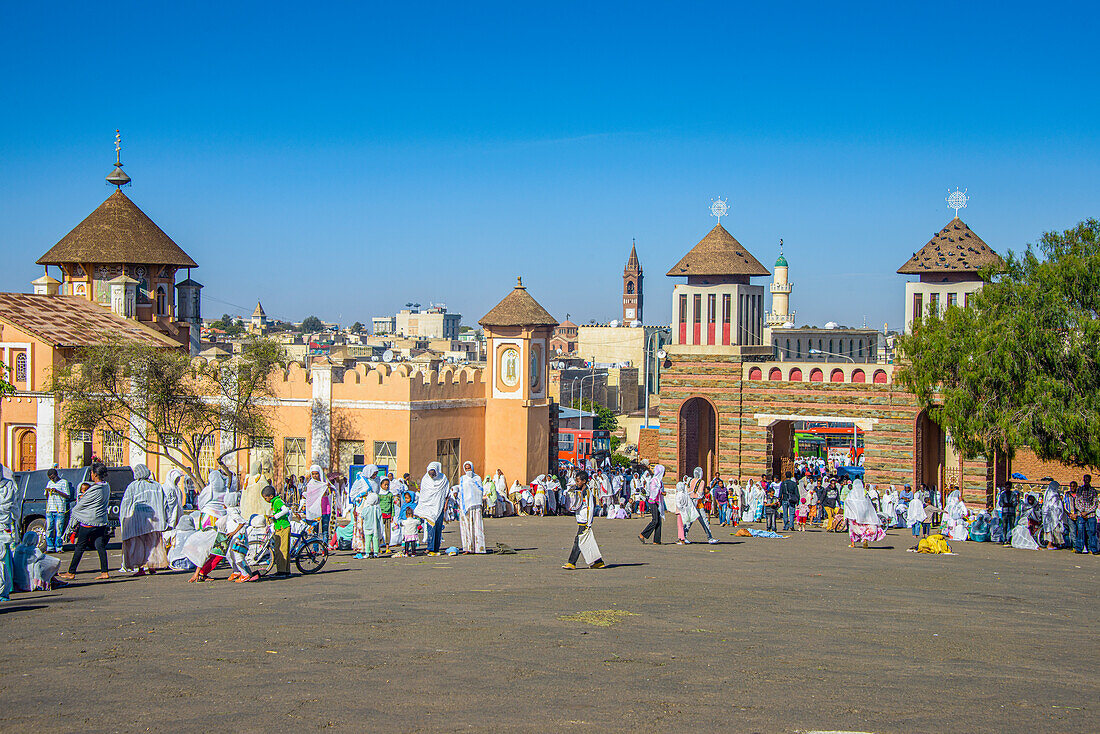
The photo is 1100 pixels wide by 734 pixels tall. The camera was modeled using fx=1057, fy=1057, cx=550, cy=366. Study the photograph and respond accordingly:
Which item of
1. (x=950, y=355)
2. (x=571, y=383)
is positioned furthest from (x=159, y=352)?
(x=571, y=383)

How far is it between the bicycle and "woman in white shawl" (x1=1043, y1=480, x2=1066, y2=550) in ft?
45.0

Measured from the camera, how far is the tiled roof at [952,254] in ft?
103

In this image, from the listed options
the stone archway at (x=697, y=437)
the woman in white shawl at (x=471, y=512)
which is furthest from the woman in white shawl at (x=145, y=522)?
the stone archway at (x=697, y=437)

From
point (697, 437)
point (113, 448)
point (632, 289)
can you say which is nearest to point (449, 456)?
point (113, 448)

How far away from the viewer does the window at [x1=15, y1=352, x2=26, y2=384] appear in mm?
30250

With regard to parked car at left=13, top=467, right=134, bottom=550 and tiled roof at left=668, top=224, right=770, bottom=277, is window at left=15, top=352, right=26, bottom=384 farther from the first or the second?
tiled roof at left=668, top=224, right=770, bottom=277

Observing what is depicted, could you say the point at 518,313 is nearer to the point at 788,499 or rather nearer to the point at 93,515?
the point at 788,499

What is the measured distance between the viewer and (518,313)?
2984cm

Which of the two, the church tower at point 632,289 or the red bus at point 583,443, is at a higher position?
the church tower at point 632,289

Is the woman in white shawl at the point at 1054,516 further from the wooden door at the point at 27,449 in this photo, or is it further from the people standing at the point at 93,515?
the wooden door at the point at 27,449

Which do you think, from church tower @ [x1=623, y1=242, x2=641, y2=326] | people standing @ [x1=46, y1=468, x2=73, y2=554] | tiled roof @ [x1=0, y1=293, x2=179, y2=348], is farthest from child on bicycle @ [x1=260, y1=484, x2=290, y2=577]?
church tower @ [x1=623, y1=242, x2=641, y2=326]

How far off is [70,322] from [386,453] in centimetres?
1182

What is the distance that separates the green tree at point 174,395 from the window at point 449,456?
185 inches

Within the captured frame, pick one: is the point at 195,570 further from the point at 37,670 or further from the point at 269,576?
the point at 37,670
